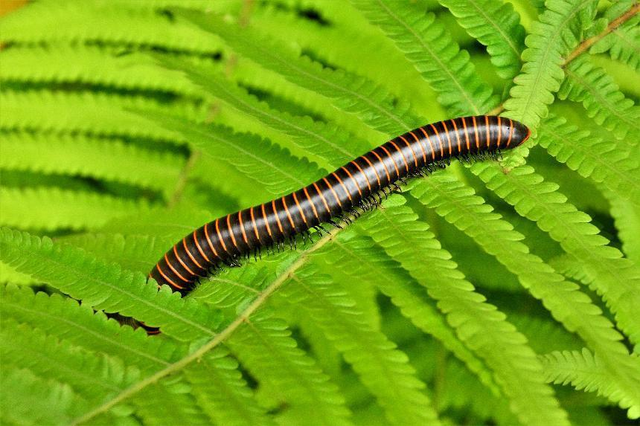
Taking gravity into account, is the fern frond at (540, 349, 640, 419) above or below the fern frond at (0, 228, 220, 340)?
below

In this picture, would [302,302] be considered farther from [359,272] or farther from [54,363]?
[54,363]

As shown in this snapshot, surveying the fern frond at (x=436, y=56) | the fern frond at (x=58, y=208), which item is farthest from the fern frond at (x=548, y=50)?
the fern frond at (x=58, y=208)

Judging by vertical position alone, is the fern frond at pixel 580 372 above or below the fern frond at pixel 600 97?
below

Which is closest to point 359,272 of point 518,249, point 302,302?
point 302,302

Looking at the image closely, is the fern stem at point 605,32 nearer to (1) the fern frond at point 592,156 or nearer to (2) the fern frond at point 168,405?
(1) the fern frond at point 592,156

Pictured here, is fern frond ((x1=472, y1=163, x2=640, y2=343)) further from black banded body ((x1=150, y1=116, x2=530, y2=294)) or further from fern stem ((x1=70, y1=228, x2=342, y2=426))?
fern stem ((x1=70, y1=228, x2=342, y2=426))

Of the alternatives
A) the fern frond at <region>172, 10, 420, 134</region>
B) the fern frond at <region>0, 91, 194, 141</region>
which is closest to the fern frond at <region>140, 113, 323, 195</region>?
the fern frond at <region>172, 10, 420, 134</region>

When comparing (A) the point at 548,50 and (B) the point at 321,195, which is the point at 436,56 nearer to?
(A) the point at 548,50
